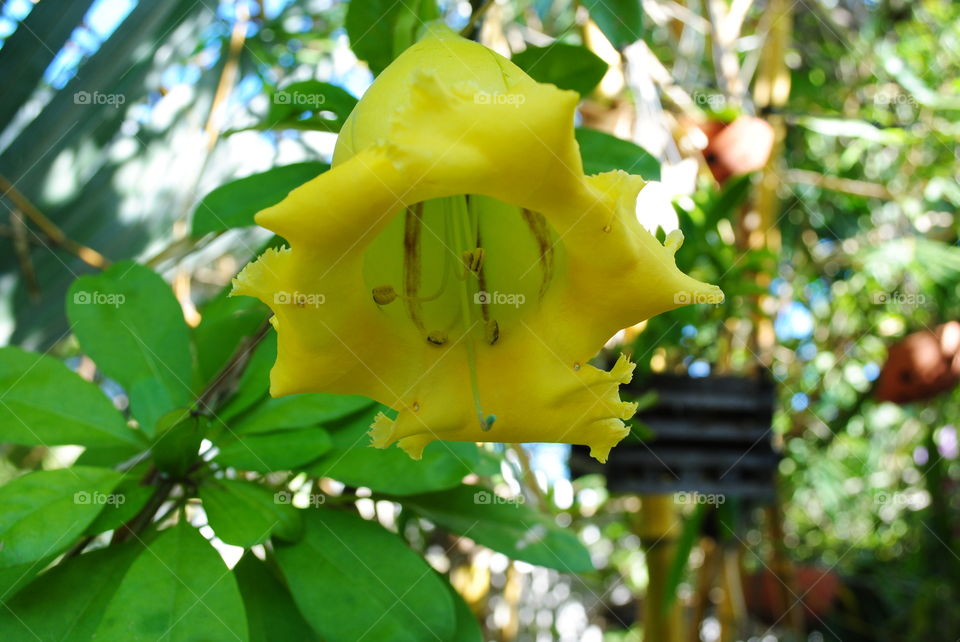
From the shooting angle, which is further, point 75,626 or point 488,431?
point 75,626

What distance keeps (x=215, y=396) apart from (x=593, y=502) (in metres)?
1.67

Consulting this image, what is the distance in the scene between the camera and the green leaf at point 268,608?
0.81m

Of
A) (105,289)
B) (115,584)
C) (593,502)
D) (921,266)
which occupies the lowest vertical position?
(593,502)

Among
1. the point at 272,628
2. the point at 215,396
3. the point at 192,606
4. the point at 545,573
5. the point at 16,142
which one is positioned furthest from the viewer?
the point at 545,573

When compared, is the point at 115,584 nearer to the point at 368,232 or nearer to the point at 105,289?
the point at 105,289

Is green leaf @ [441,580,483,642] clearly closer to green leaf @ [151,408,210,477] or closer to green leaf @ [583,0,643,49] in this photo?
green leaf @ [151,408,210,477]

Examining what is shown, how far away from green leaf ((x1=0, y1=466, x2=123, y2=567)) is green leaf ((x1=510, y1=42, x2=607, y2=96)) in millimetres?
591

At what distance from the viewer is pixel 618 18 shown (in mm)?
826

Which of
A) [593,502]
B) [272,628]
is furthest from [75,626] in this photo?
[593,502]

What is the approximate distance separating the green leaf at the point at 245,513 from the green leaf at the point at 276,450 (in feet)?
0.08

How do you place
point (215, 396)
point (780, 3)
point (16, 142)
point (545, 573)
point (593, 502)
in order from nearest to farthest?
point (215, 396) → point (16, 142) → point (780, 3) → point (593, 502) → point (545, 573)

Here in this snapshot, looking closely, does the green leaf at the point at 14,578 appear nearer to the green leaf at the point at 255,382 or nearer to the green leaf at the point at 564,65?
the green leaf at the point at 255,382

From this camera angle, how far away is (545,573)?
2.59 m

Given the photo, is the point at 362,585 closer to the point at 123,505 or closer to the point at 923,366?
the point at 123,505
